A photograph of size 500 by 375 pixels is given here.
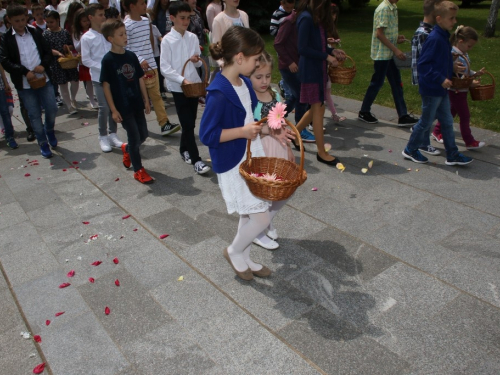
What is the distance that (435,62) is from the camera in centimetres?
521

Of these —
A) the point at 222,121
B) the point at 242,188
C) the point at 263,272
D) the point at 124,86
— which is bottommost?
the point at 263,272

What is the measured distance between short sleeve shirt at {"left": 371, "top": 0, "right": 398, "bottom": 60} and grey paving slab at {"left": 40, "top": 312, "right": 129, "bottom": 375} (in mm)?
5653

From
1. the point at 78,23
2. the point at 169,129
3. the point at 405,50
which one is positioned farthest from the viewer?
the point at 405,50

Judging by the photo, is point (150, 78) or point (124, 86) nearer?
point (124, 86)

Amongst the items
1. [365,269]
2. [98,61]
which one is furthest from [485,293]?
[98,61]

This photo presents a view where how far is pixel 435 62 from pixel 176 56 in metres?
3.10

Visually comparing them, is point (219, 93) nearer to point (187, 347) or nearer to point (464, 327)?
point (187, 347)

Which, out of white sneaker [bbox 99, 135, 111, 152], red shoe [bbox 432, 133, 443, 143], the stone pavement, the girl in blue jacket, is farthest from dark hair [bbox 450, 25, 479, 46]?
white sneaker [bbox 99, 135, 111, 152]

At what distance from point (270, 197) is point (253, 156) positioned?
0.60m

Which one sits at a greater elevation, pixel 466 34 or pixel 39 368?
pixel 466 34

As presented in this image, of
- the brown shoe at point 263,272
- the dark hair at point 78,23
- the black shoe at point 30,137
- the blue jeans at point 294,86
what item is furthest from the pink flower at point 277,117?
the dark hair at point 78,23

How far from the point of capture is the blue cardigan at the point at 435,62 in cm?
517

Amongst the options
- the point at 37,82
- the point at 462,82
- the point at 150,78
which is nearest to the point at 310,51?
the point at 462,82

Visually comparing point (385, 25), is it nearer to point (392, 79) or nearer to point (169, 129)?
point (392, 79)
